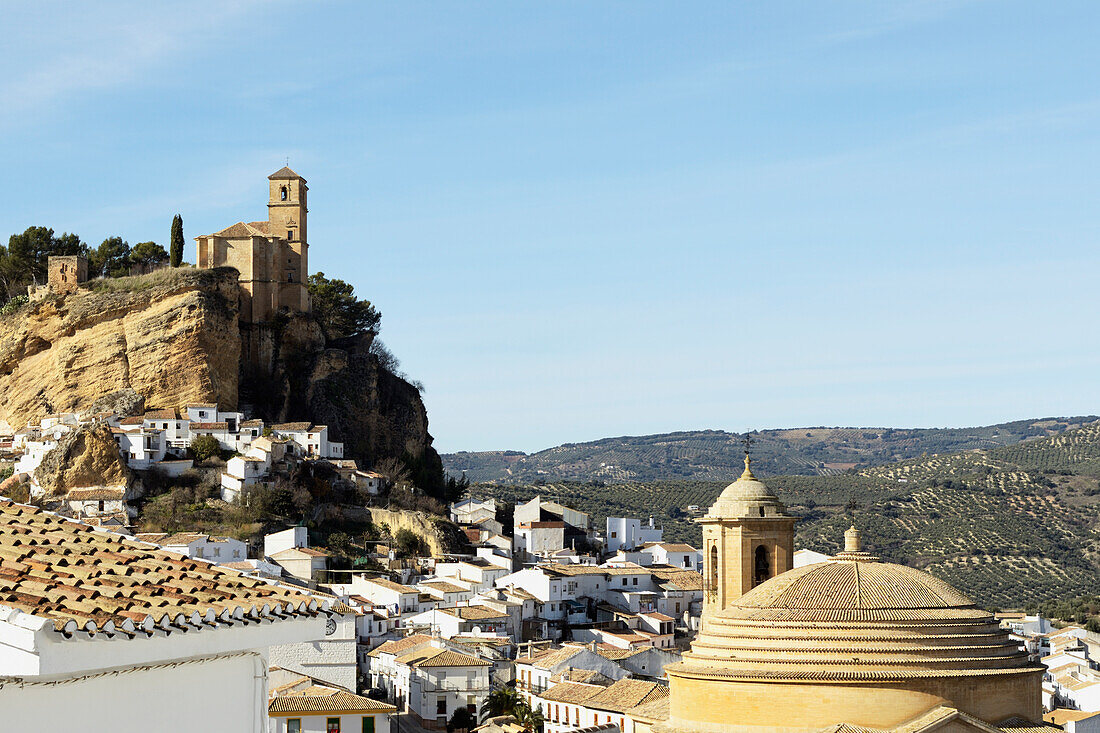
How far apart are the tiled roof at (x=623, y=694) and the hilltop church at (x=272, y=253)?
33.3 m

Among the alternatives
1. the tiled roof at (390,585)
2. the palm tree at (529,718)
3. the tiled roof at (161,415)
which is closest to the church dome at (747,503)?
the palm tree at (529,718)

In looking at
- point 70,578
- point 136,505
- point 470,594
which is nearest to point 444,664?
point 470,594

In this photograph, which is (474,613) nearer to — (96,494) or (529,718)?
(529,718)

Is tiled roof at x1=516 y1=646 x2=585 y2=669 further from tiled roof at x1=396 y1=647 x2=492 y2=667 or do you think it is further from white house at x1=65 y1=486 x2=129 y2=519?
white house at x1=65 y1=486 x2=129 y2=519

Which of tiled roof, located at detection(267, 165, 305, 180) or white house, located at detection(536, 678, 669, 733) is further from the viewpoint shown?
tiled roof, located at detection(267, 165, 305, 180)

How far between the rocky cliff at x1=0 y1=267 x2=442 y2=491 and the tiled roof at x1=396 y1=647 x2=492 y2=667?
76.7 ft

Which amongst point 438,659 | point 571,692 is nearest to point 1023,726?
point 571,692

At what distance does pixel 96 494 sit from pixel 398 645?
15790mm

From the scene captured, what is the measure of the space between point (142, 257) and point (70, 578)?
6989 centimetres

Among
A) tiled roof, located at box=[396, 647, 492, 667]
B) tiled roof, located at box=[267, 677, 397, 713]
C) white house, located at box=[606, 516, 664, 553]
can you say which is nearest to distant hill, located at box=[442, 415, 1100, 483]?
white house, located at box=[606, 516, 664, 553]

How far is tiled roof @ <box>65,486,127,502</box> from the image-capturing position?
5581 cm

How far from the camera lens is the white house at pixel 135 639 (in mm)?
4125

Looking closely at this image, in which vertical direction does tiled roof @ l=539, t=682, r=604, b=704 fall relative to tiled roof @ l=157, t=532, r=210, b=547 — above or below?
below

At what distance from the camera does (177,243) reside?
6981cm
